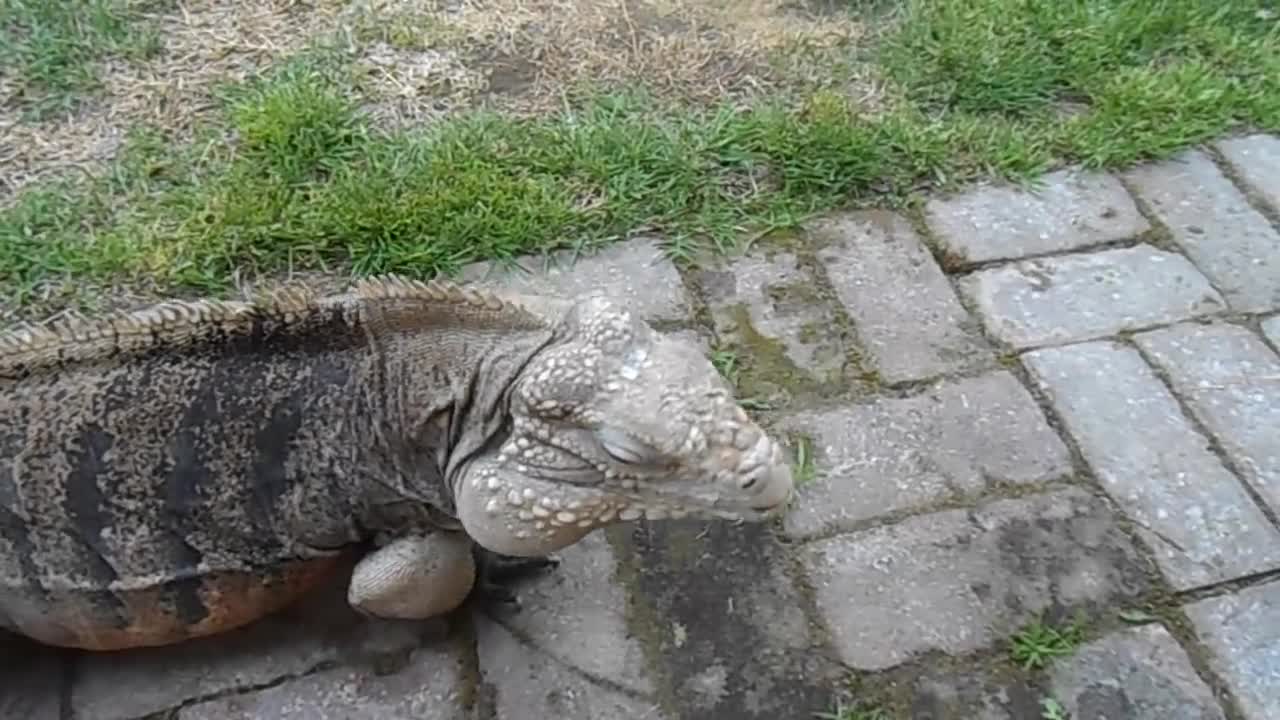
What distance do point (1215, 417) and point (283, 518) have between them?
2.16 metres

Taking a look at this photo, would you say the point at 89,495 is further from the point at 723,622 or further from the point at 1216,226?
the point at 1216,226

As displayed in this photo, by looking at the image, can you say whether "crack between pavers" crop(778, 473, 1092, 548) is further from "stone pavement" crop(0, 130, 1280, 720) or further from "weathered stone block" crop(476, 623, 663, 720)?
"weathered stone block" crop(476, 623, 663, 720)

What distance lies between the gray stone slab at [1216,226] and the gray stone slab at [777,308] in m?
1.04

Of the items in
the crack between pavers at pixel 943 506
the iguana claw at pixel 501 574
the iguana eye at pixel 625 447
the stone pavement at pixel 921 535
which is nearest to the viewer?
the iguana eye at pixel 625 447

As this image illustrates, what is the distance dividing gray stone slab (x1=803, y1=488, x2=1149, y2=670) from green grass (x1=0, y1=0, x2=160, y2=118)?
2.76 m

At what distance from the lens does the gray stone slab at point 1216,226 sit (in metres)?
3.75

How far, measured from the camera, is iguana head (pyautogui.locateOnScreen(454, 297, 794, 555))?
2406 millimetres

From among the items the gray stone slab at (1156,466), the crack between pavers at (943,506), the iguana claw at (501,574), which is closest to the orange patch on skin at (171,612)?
the iguana claw at (501,574)

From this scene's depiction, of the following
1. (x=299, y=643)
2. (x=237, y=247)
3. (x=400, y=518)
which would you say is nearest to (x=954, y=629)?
(x=400, y=518)

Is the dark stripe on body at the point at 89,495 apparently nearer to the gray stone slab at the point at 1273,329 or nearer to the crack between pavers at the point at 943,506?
the crack between pavers at the point at 943,506

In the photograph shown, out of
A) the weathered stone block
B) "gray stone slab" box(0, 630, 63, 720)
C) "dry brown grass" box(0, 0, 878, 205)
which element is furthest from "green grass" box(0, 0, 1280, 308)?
the weathered stone block

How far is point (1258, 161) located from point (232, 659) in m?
3.13

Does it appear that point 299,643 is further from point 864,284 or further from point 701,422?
point 864,284

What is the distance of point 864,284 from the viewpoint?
3.77 metres
